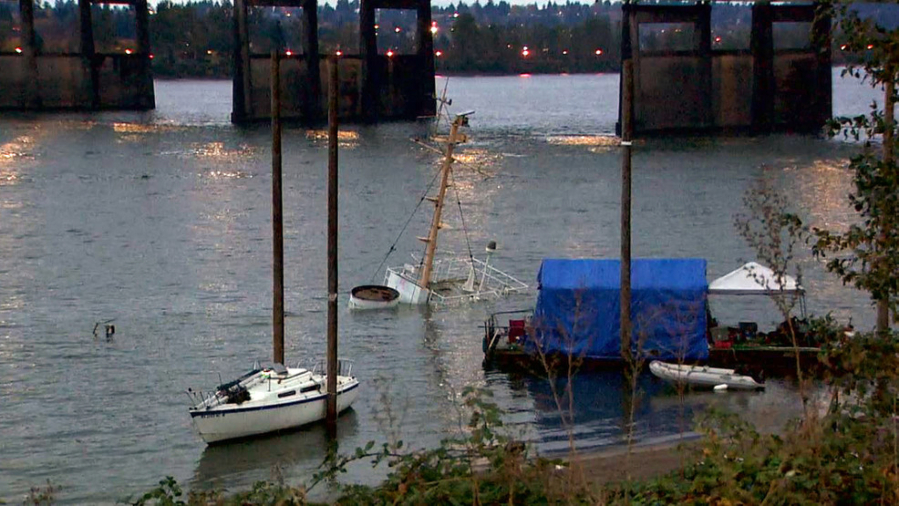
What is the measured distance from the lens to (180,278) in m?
30.5

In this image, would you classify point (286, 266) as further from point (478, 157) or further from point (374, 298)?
point (478, 157)

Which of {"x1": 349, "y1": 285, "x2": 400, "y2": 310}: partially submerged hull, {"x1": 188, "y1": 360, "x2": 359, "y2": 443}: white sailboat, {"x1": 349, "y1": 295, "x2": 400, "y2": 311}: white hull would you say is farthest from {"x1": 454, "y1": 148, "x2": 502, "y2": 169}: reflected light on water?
{"x1": 188, "y1": 360, "x2": 359, "y2": 443}: white sailboat

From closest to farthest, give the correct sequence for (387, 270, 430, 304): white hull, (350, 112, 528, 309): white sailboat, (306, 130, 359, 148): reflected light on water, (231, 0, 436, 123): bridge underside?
(350, 112, 528, 309): white sailboat → (387, 270, 430, 304): white hull → (306, 130, 359, 148): reflected light on water → (231, 0, 436, 123): bridge underside

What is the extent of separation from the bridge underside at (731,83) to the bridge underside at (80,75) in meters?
32.8

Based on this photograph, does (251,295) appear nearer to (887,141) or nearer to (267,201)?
(267,201)

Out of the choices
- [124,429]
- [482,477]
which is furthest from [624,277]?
[482,477]

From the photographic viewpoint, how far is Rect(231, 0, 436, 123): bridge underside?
72562 millimetres

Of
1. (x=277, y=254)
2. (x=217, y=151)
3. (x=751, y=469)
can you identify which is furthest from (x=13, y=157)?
(x=751, y=469)

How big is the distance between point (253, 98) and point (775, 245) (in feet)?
221

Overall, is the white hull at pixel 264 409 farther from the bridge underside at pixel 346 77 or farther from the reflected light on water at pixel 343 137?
the bridge underside at pixel 346 77

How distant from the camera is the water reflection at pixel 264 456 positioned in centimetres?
1516

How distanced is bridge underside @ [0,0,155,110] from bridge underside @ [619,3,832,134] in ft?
108

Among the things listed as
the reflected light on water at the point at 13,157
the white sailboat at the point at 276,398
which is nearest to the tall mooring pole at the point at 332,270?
the white sailboat at the point at 276,398

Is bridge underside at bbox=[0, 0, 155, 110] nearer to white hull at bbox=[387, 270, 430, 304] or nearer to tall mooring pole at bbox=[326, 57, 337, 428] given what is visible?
white hull at bbox=[387, 270, 430, 304]
